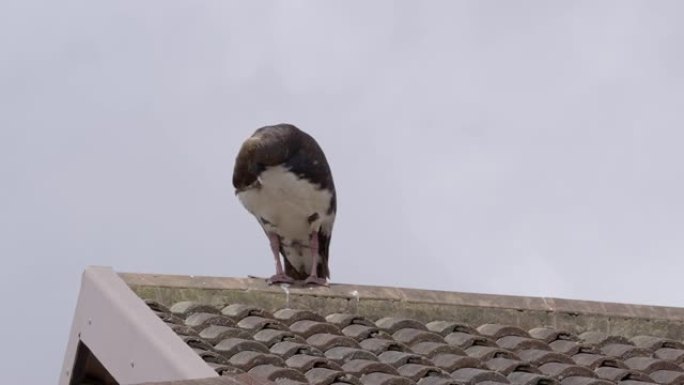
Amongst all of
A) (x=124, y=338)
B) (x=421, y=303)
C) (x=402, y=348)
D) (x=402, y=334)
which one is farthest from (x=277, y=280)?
(x=124, y=338)

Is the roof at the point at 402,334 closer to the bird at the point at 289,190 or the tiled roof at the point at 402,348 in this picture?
the tiled roof at the point at 402,348

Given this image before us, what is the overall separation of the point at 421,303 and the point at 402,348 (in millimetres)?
725

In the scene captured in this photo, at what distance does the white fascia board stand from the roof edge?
0.26 metres

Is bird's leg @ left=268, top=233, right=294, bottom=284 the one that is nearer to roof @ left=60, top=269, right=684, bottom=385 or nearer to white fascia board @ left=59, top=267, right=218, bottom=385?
roof @ left=60, top=269, right=684, bottom=385

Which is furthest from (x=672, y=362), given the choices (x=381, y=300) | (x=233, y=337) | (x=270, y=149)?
(x=270, y=149)

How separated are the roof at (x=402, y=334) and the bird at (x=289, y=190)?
5.62 ft

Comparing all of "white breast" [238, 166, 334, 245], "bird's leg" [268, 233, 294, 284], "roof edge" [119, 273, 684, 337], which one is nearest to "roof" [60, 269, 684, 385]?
"roof edge" [119, 273, 684, 337]

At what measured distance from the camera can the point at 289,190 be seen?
10930 mm

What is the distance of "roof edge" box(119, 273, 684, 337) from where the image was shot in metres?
8.59

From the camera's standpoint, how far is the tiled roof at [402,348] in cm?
766

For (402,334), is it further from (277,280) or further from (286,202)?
(286,202)

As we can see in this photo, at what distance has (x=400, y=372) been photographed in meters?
7.73

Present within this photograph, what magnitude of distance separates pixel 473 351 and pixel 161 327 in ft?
4.75

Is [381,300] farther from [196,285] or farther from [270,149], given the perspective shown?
[270,149]
